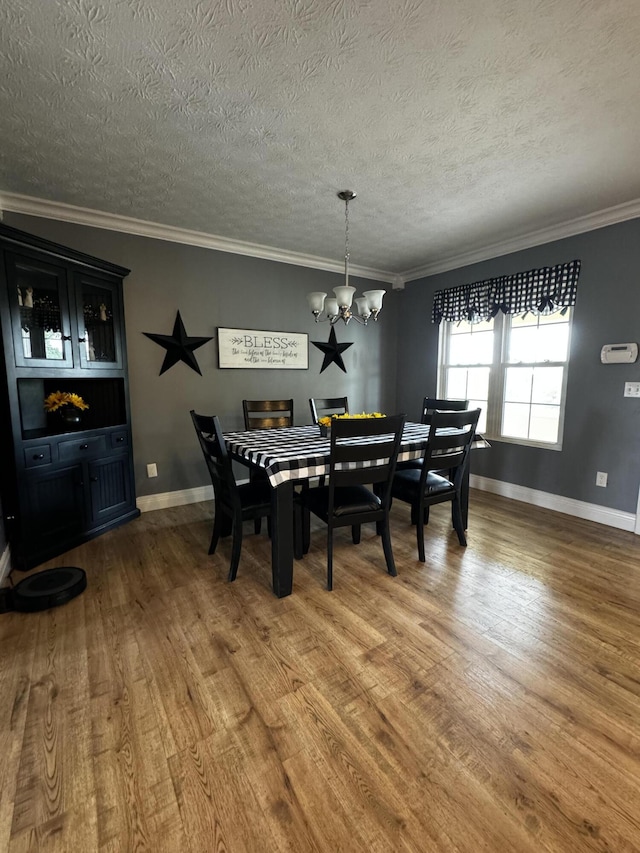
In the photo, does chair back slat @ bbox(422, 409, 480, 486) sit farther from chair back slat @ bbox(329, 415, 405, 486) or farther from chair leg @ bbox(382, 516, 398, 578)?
chair leg @ bbox(382, 516, 398, 578)

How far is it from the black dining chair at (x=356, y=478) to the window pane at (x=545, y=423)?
213 centimetres

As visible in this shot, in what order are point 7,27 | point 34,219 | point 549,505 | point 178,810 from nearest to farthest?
point 178,810 → point 7,27 → point 34,219 → point 549,505

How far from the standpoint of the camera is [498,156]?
220cm

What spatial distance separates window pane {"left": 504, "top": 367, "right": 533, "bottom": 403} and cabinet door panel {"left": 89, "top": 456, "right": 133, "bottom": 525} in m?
3.70

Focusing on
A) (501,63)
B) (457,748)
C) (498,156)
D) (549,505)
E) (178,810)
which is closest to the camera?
(178,810)

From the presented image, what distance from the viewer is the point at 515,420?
377 cm

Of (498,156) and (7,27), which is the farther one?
(498,156)

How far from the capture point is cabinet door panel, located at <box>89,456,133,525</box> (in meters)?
2.80

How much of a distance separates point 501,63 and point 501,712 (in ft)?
8.49

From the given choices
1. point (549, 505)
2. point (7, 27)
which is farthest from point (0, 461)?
point (549, 505)

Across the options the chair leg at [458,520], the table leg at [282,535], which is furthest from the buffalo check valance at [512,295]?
the table leg at [282,535]

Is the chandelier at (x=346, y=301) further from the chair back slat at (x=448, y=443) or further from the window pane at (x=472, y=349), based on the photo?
the window pane at (x=472, y=349)

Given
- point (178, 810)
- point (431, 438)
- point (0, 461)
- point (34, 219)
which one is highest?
point (34, 219)

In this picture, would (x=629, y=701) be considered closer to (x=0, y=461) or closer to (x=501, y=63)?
(x=501, y=63)
